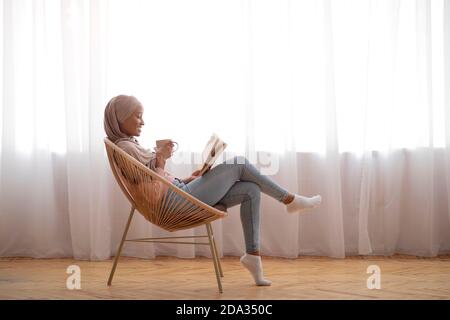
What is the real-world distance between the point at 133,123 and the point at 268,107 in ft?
4.53

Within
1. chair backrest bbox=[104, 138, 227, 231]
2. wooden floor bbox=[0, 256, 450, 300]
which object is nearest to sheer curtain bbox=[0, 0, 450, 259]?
wooden floor bbox=[0, 256, 450, 300]

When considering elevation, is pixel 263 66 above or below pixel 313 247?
above

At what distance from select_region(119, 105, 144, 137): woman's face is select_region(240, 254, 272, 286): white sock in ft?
2.66

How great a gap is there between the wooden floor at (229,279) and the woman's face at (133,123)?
754mm

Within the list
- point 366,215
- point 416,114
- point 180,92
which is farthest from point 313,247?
point 180,92

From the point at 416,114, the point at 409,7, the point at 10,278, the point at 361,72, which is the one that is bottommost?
the point at 10,278

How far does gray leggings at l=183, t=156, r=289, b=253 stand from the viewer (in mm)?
2811

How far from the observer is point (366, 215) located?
3.96 meters

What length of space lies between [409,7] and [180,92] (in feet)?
5.45

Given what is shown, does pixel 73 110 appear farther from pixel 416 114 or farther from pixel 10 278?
pixel 416 114

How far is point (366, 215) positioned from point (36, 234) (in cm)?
224

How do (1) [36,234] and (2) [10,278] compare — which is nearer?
(2) [10,278]

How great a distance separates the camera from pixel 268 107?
4047 millimetres

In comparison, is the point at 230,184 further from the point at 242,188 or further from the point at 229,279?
the point at 229,279
